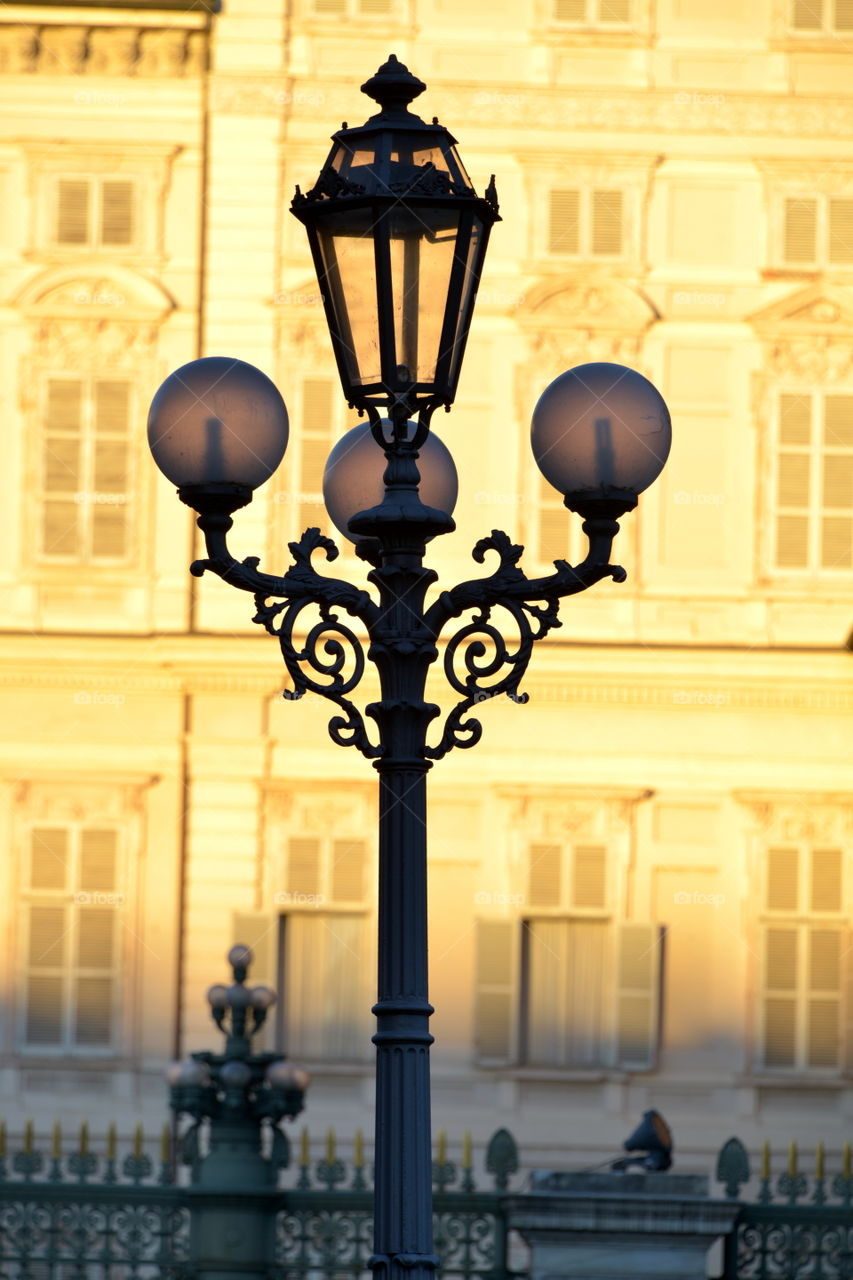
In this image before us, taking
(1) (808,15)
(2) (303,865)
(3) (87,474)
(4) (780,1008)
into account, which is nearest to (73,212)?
(3) (87,474)

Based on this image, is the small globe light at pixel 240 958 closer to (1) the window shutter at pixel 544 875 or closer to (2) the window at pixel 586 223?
(1) the window shutter at pixel 544 875

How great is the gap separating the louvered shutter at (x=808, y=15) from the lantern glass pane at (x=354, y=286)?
49.2ft

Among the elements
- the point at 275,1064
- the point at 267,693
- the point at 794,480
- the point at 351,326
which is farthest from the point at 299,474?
the point at 351,326

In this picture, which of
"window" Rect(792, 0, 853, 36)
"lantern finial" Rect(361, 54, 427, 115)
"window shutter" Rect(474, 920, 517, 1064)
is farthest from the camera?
"window" Rect(792, 0, 853, 36)

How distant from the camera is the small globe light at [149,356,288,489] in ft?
24.1

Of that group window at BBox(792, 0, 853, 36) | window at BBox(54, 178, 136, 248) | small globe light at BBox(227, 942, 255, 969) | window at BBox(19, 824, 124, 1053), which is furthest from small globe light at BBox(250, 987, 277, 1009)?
window at BBox(792, 0, 853, 36)

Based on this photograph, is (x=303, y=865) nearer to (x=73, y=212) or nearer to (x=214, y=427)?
(x=73, y=212)

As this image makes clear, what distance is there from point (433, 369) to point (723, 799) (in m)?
13.9

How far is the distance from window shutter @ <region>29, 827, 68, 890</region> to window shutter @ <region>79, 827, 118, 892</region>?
0.43ft

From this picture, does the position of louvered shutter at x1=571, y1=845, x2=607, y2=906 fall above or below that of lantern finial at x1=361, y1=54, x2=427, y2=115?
below

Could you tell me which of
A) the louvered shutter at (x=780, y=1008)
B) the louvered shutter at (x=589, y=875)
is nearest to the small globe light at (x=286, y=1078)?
the louvered shutter at (x=589, y=875)

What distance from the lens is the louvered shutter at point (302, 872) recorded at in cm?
2081

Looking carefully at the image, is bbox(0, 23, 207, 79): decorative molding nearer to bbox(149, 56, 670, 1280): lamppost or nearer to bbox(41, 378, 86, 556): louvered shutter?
bbox(41, 378, 86, 556): louvered shutter

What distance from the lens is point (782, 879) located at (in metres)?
20.9
